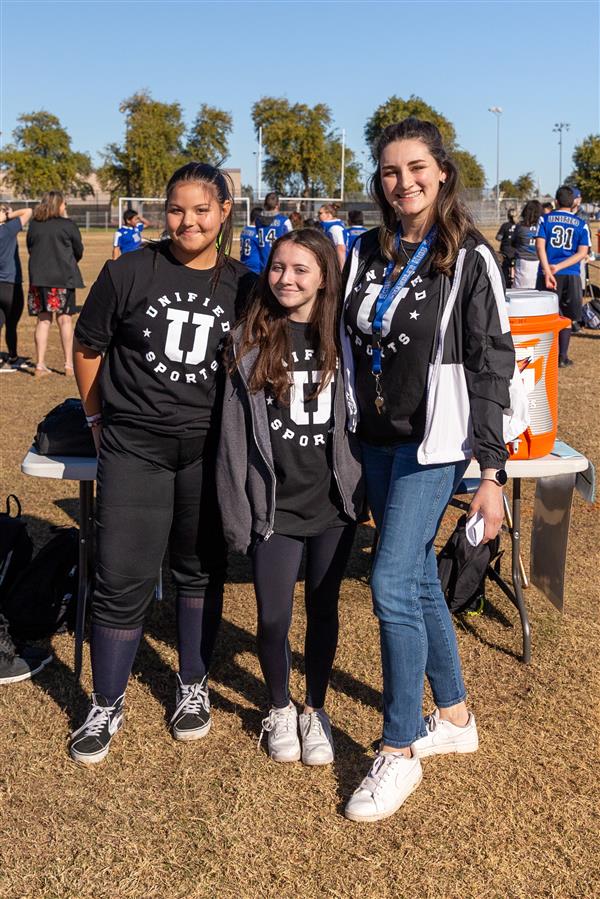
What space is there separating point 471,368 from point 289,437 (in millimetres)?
594

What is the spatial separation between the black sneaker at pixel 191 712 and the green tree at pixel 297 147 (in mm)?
69285

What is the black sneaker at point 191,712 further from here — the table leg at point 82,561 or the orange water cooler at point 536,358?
the orange water cooler at point 536,358

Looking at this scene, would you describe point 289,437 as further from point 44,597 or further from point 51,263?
point 51,263

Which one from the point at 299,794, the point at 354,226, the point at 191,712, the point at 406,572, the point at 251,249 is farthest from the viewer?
the point at 354,226

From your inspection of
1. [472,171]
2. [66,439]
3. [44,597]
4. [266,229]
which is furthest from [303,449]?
[472,171]

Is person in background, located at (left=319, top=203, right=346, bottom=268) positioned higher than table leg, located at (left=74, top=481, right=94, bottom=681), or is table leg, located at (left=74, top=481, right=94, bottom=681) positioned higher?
person in background, located at (left=319, top=203, right=346, bottom=268)

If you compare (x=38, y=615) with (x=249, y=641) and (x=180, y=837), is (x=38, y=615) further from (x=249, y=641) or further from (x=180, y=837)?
(x=180, y=837)

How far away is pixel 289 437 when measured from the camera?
286 cm

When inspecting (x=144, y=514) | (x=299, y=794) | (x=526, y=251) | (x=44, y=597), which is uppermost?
(x=526, y=251)

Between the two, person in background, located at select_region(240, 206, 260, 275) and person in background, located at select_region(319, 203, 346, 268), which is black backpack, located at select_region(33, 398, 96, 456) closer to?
person in background, located at select_region(319, 203, 346, 268)

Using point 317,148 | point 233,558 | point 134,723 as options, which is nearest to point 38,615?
point 134,723

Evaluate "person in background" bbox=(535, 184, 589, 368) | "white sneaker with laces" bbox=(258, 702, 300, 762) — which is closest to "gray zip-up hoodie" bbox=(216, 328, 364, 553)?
"white sneaker with laces" bbox=(258, 702, 300, 762)

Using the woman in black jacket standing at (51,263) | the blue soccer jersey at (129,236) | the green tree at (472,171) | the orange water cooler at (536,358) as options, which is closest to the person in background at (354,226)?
the blue soccer jersey at (129,236)

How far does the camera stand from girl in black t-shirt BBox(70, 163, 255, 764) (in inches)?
114
